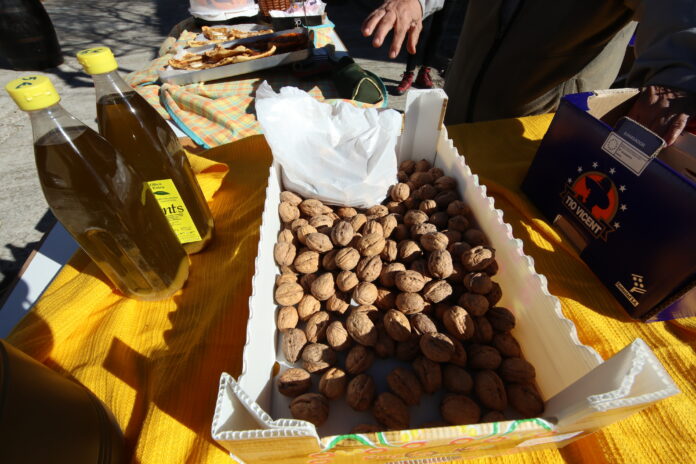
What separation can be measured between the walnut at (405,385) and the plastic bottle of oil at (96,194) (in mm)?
677

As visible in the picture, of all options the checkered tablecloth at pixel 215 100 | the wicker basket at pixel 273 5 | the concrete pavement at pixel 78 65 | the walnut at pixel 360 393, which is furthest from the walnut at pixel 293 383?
the wicker basket at pixel 273 5

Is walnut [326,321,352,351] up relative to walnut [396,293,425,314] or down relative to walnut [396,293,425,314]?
down

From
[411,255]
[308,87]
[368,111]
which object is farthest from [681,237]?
[308,87]

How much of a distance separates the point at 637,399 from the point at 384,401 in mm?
469

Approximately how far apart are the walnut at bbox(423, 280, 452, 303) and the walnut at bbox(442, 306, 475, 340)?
65 millimetres

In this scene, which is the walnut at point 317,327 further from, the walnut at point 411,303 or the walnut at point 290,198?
the walnut at point 290,198

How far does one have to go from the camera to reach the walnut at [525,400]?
77 centimetres

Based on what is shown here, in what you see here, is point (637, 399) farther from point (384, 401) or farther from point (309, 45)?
point (309, 45)

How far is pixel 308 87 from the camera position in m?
2.37

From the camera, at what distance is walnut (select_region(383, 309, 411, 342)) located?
34.9 inches

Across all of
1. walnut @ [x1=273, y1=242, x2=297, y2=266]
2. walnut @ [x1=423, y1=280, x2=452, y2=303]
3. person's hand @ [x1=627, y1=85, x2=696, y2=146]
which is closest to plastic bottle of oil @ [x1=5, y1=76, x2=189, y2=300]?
walnut @ [x1=273, y1=242, x2=297, y2=266]

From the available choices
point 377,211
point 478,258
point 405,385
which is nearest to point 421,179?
point 377,211

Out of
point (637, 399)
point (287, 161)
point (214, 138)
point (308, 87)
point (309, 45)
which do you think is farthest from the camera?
point (309, 45)

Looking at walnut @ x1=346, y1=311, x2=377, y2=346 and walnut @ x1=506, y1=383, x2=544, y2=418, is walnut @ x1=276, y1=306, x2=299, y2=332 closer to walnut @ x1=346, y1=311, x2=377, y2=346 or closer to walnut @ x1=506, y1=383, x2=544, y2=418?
walnut @ x1=346, y1=311, x2=377, y2=346
